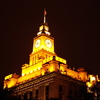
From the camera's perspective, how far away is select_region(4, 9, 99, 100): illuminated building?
245 ft

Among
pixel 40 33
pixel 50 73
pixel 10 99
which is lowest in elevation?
pixel 10 99

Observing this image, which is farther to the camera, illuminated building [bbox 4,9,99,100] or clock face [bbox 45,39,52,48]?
clock face [bbox 45,39,52,48]

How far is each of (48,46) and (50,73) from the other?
20.0 meters

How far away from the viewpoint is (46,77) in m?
76.4

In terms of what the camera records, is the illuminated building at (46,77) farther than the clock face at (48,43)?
No

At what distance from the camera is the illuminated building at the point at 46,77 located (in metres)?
74.7

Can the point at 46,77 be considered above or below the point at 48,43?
below

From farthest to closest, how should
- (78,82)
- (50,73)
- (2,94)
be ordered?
(78,82), (50,73), (2,94)

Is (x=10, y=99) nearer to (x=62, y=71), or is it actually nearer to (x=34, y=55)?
(x=62, y=71)

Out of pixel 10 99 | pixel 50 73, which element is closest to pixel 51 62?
pixel 50 73

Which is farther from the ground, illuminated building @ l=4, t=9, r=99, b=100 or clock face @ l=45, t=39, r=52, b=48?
clock face @ l=45, t=39, r=52, b=48

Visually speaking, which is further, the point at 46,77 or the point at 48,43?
Result: the point at 48,43

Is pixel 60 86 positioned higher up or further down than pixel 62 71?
further down

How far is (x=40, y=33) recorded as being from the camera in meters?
97.2
